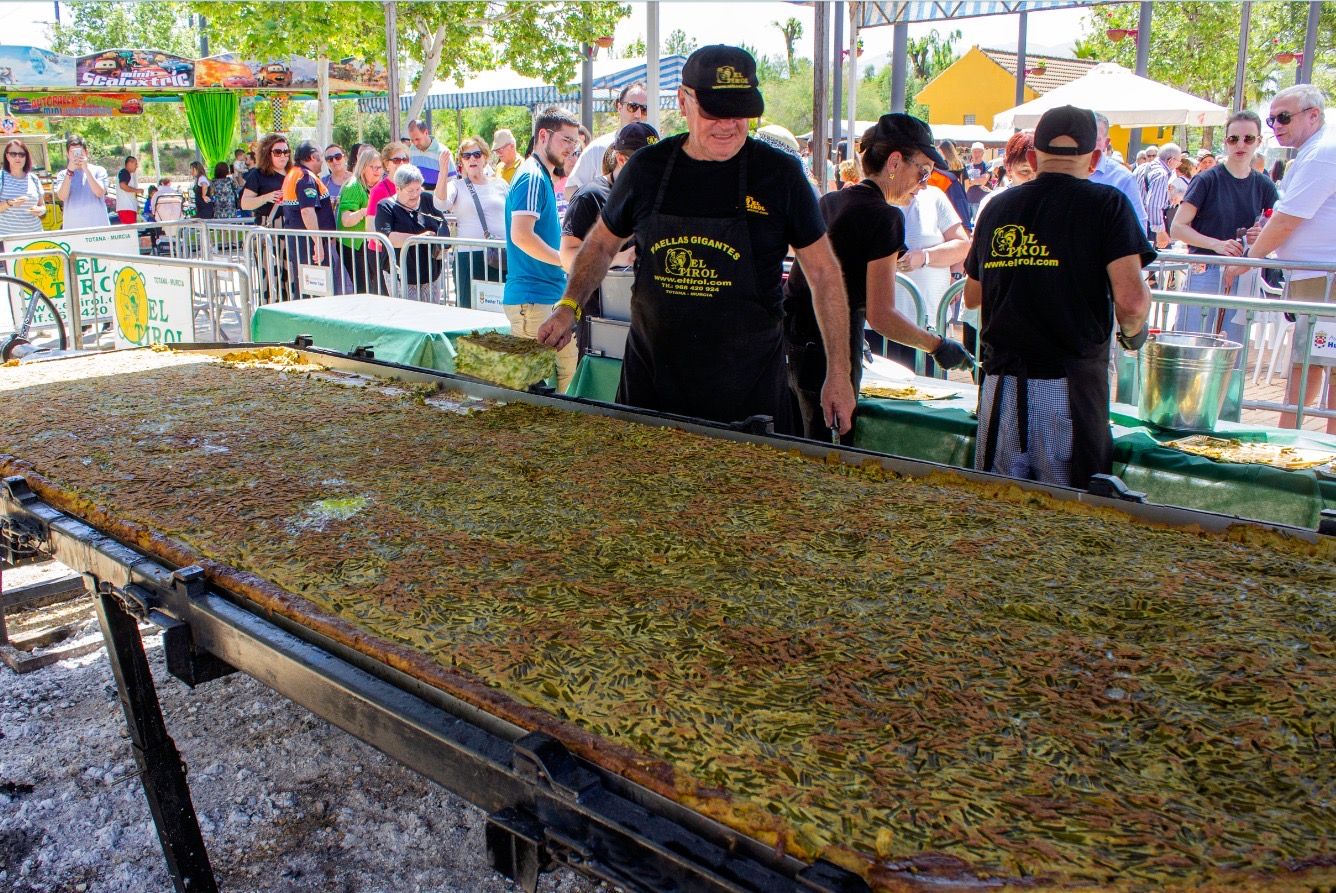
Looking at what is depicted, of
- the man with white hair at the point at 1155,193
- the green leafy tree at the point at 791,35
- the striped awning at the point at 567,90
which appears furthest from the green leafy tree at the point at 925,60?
the man with white hair at the point at 1155,193

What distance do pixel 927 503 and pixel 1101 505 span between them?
0.43 metres

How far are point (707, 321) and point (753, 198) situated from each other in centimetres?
48

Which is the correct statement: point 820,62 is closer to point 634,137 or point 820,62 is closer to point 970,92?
point 634,137

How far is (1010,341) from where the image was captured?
3742 millimetres

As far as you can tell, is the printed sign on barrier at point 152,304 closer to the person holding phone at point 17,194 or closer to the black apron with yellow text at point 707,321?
the person holding phone at point 17,194

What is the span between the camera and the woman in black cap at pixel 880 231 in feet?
13.7

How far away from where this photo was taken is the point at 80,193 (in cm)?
1276

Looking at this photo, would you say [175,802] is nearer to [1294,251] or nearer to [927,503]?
[927,503]

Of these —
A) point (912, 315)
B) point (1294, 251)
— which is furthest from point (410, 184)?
point (1294, 251)

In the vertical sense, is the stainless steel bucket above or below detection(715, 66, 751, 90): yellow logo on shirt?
below

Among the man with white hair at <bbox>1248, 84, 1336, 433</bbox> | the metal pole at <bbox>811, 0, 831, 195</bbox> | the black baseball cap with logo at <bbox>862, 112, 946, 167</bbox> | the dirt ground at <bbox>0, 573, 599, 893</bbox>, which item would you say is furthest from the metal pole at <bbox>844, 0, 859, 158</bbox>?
the dirt ground at <bbox>0, 573, 599, 893</bbox>

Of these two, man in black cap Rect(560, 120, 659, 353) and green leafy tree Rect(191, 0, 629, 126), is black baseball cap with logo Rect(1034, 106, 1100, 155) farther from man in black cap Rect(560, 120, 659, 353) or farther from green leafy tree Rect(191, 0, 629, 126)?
green leafy tree Rect(191, 0, 629, 126)

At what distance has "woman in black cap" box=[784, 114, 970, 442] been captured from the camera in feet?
13.7

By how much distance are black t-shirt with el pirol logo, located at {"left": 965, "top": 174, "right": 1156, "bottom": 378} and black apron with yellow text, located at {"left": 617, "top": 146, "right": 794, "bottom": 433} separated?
0.86m
